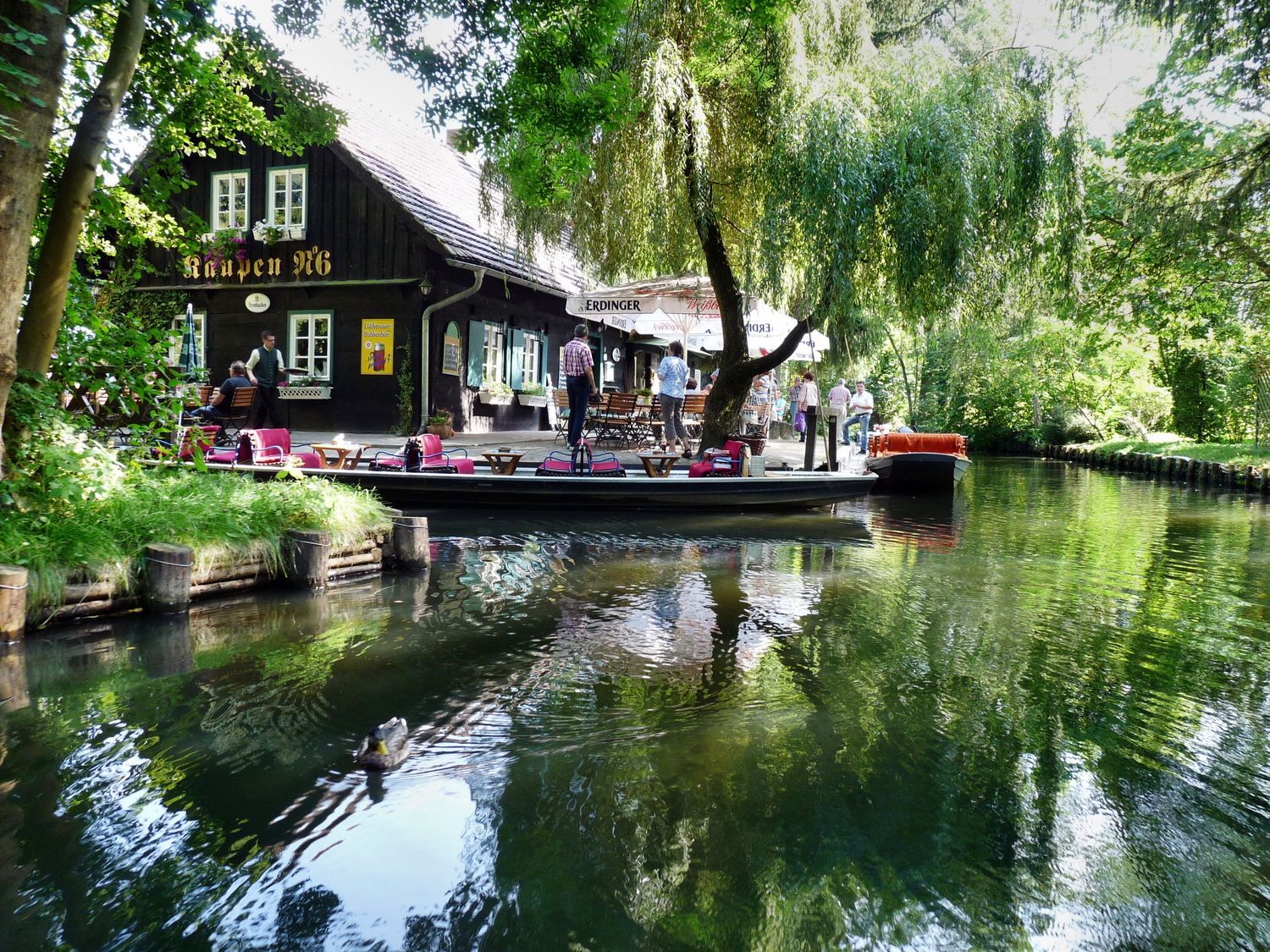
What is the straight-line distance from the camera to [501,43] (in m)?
8.42

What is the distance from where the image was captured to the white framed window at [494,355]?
19.8 meters

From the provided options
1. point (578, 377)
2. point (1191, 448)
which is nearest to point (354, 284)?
point (578, 377)

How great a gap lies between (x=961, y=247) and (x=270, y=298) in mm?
13662

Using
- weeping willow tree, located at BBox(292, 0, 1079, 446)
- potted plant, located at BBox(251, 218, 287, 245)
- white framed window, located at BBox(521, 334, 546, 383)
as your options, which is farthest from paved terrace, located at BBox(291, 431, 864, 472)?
potted plant, located at BBox(251, 218, 287, 245)

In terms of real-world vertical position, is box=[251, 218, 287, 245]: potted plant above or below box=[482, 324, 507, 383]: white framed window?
above

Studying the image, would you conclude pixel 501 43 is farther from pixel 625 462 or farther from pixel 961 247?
pixel 625 462

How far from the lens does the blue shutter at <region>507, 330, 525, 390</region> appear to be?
20812 mm

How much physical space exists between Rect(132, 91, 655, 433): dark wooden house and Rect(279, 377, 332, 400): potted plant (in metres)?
0.02

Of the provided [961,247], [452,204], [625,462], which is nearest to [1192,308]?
[961,247]

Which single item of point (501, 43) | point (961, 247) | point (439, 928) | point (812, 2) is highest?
point (812, 2)

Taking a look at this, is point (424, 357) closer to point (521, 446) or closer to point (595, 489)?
point (521, 446)

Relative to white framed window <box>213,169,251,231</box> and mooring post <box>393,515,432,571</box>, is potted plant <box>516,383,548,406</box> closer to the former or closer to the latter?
white framed window <box>213,169,251,231</box>

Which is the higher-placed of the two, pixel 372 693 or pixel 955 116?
pixel 955 116

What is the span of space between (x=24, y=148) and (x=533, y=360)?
16634 mm
